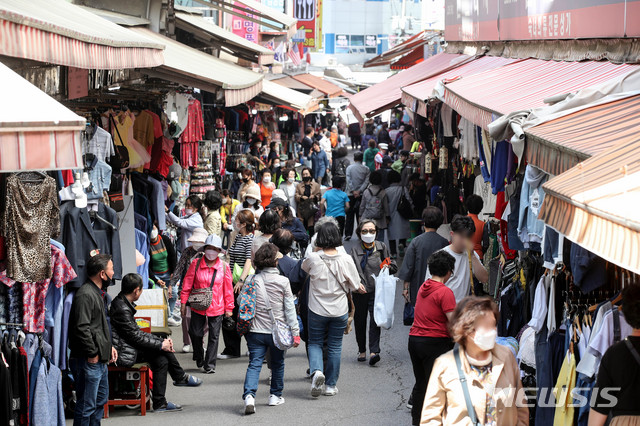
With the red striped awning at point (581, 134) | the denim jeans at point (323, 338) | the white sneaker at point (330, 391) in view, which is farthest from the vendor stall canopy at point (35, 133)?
the white sneaker at point (330, 391)

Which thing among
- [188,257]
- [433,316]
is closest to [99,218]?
[188,257]

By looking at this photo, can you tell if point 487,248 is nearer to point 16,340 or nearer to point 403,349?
point 403,349

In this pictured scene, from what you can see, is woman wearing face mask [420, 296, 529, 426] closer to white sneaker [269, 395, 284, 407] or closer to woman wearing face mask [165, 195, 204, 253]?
white sneaker [269, 395, 284, 407]

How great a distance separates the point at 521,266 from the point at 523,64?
4501mm

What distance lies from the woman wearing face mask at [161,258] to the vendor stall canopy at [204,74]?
6.32ft

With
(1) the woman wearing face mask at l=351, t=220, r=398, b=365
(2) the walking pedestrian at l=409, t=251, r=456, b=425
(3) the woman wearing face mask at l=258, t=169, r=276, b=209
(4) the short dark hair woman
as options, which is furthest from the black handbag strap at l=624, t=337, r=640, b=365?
(3) the woman wearing face mask at l=258, t=169, r=276, b=209

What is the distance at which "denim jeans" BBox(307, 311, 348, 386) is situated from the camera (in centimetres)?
902

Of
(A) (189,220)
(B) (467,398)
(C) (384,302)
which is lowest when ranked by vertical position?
(C) (384,302)

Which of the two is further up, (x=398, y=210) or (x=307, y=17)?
(x=307, y=17)

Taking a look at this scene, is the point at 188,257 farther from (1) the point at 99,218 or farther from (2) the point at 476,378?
(2) the point at 476,378

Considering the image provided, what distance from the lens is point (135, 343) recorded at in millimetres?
8602

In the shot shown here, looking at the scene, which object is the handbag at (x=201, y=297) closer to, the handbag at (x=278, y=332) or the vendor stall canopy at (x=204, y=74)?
the handbag at (x=278, y=332)

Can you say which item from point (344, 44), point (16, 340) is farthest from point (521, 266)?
point (344, 44)

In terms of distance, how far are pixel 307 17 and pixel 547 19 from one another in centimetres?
2449
